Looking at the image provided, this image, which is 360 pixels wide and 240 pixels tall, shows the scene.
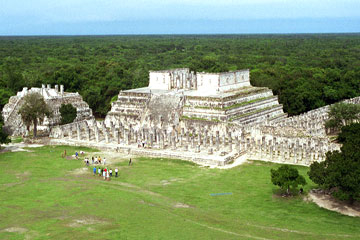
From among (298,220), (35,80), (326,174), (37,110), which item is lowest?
(298,220)

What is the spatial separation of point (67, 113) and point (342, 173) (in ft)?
98.8

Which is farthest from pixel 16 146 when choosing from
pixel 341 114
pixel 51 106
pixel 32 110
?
pixel 341 114

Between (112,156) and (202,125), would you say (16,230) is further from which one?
(202,125)

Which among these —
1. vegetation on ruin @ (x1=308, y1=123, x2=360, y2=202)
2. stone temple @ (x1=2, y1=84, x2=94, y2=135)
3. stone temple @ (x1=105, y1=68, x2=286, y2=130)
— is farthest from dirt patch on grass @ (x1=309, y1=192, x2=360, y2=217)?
stone temple @ (x1=2, y1=84, x2=94, y2=135)

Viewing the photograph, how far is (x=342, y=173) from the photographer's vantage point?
2197 cm

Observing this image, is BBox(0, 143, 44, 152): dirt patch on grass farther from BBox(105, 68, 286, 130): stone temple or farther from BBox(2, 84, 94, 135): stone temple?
BBox(105, 68, 286, 130): stone temple

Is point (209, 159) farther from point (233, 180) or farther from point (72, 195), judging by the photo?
point (72, 195)

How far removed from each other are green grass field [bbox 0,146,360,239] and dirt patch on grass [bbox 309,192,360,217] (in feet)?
1.67

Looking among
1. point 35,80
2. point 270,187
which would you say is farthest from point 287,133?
point 35,80

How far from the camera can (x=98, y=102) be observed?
54.7 m

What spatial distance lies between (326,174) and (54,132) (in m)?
26.2

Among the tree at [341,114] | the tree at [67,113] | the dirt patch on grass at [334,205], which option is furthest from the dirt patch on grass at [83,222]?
the tree at [341,114]

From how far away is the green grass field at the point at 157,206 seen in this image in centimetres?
1944

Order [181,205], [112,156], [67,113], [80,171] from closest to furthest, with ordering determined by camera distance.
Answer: [181,205], [80,171], [112,156], [67,113]
